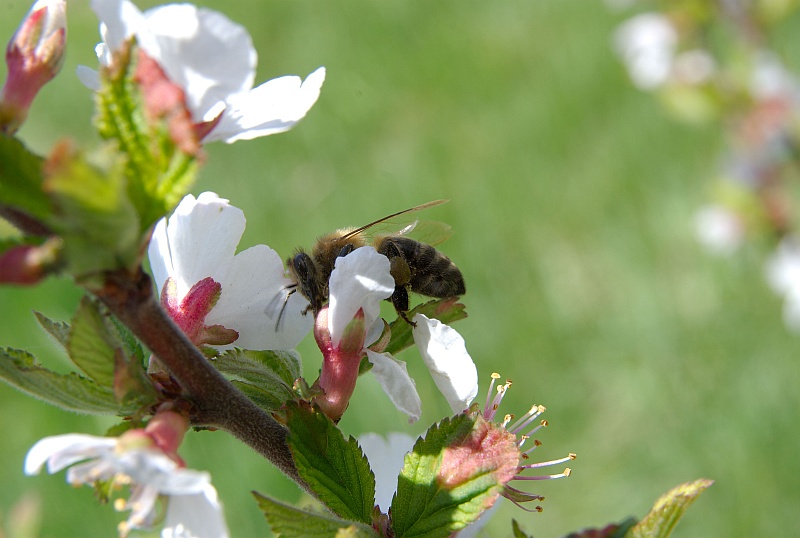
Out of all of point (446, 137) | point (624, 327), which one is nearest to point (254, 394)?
point (624, 327)

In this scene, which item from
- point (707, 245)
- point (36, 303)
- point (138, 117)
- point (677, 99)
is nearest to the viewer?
point (138, 117)

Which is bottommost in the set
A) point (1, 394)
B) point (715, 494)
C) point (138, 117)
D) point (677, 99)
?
point (1, 394)

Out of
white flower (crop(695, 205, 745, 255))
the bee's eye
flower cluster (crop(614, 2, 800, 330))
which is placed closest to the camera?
the bee's eye

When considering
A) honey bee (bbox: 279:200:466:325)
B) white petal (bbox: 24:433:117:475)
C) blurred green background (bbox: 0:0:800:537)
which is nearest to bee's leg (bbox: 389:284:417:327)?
honey bee (bbox: 279:200:466:325)

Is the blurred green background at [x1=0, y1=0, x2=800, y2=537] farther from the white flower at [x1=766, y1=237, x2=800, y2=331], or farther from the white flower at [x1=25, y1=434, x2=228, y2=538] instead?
the white flower at [x1=25, y1=434, x2=228, y2=538]

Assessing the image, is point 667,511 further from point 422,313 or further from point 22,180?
point 22,180

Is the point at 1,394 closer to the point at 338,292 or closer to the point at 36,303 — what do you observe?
the point at 36,303

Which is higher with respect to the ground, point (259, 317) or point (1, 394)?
point (259, 317)

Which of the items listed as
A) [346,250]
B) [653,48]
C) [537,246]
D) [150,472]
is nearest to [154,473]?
[150,472]
